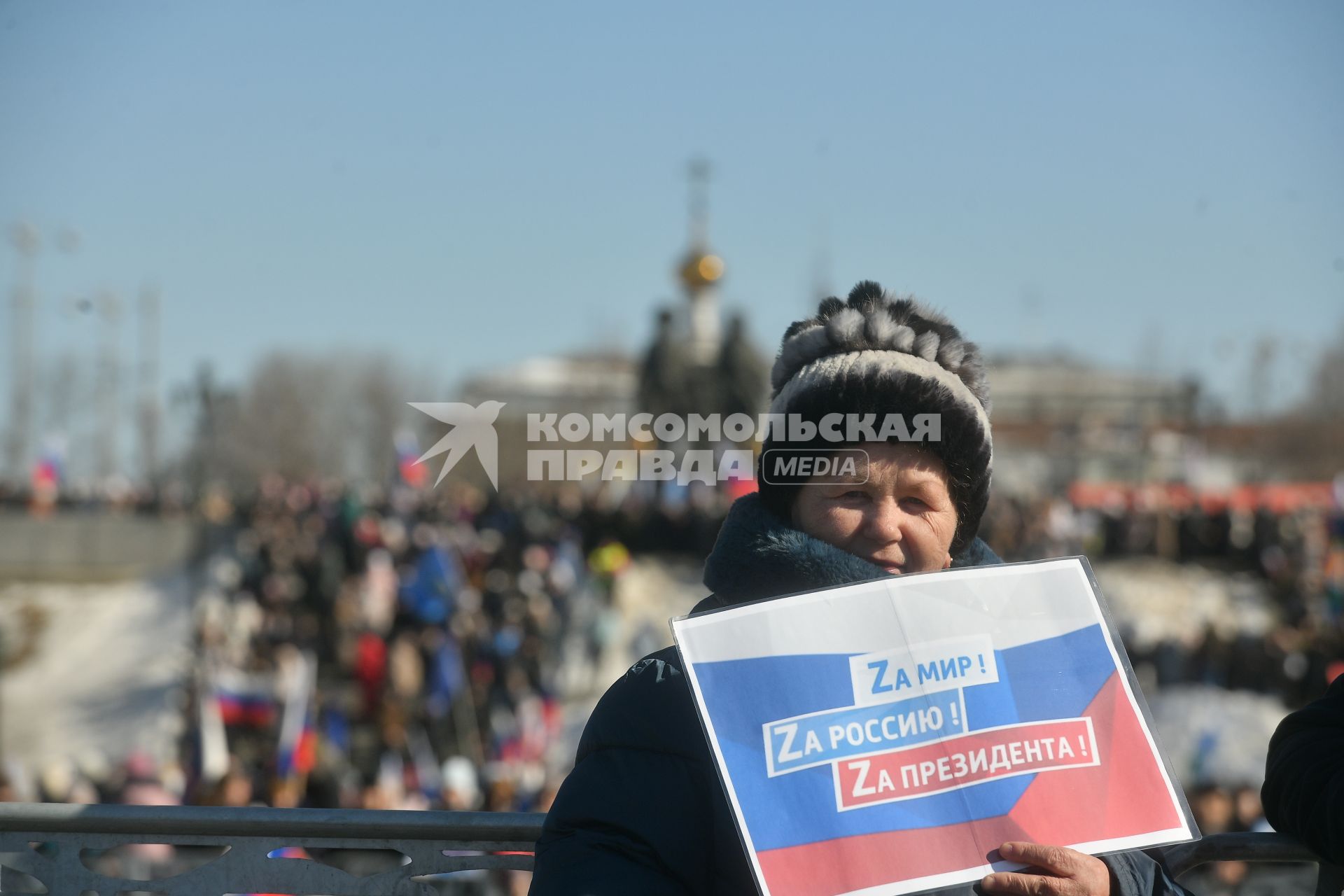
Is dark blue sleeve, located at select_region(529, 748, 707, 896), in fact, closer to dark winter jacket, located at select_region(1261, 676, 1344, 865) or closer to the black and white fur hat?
the black and white fur hat

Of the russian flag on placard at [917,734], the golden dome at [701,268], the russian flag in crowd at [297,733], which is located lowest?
the russian flag in crowd at [297,733]

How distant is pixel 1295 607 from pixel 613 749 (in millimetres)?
21596

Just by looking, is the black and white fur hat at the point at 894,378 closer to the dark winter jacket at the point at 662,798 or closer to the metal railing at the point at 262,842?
the dark winter jacket at the point at 662,798

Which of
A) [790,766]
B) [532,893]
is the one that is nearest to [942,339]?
[790,766]

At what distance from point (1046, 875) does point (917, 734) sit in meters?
0.24

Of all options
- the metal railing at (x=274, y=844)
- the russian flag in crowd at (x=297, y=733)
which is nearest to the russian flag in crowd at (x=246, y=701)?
the russian flag in crowd at (x=297, y=733)

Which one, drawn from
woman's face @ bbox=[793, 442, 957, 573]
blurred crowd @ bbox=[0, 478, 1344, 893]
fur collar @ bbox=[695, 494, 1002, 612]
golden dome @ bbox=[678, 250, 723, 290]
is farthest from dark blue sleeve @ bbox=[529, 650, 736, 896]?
golden dome @ bbox=[678, 250, 723, 290]

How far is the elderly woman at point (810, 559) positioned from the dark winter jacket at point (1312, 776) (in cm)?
56

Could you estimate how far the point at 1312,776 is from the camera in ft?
7.77

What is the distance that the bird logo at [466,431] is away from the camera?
14.8 metres

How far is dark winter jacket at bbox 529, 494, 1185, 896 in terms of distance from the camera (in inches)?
70.6

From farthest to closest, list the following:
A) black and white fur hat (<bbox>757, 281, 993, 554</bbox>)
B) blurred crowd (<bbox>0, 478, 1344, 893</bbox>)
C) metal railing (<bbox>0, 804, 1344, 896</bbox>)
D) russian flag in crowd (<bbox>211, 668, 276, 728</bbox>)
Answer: russian flag in crowd (<bbox>211, 668, 276, 728</bbox>) < blurred crowd (<bbox>0, 478, 1344, 893</bbox>) < metal railing (<bbox>0, 804, 1344, 896</bbox>) < black and white fur hat (<bbox>757, 281, 993, 554</bbox>)

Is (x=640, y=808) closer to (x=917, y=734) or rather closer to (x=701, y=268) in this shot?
(x=917, y=734)

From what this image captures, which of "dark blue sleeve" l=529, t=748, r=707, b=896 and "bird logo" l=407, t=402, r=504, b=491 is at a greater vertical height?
"dark blue sleeve" l=529, t=748, r=707, b=896
